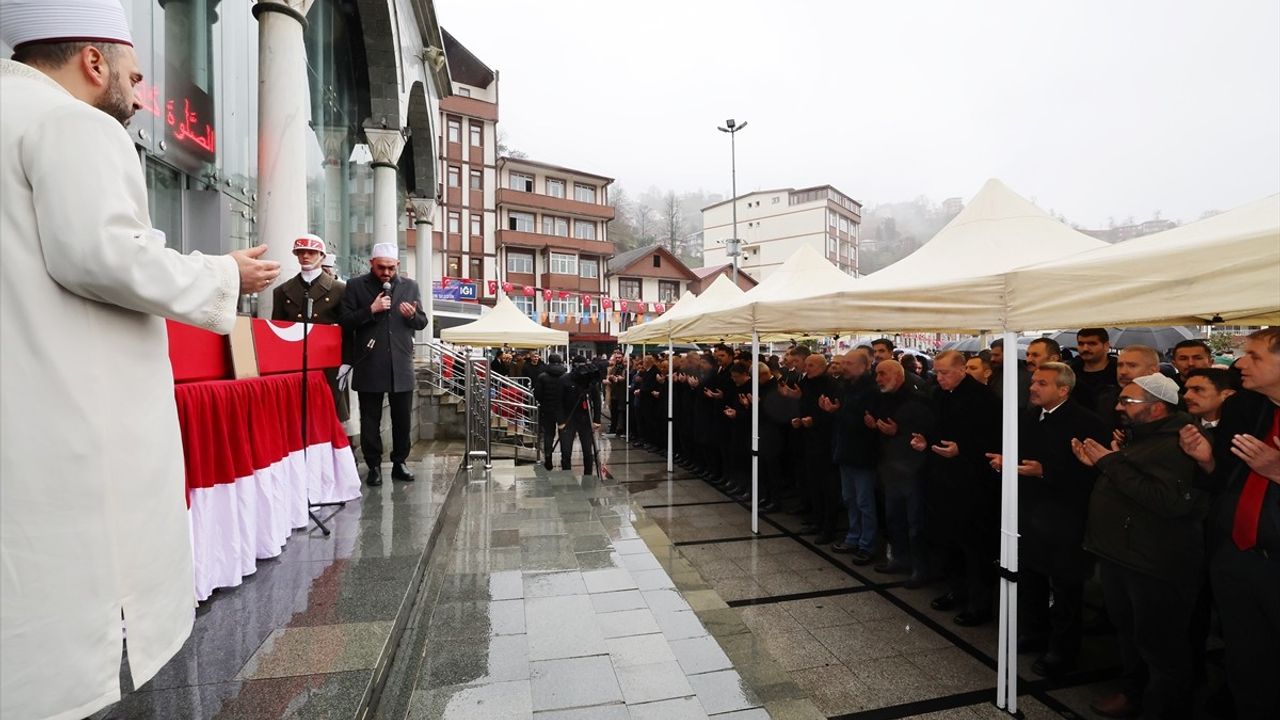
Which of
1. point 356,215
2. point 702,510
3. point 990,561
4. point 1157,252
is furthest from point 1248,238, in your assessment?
point 356,215

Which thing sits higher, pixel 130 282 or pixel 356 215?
pixel 356 215

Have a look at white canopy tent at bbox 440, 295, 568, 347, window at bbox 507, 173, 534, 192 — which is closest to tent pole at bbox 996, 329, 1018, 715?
white canopy tent at bbox 440, 295, 568, 347

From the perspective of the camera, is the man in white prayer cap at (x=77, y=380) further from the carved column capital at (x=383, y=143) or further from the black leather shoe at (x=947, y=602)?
the carved column capital at (x=383, y=143)

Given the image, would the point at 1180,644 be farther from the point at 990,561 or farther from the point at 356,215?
the point at 356,215

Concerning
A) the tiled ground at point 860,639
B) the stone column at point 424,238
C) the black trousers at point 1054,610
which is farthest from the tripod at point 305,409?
the stone column at point 424,238

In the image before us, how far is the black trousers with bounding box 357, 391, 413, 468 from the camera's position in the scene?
593 centimetres

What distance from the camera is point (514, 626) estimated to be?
4109 mm

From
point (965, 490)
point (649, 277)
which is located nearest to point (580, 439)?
point (965, 490)

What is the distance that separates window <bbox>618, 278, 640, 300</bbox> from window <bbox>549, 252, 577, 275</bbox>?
4370 mm

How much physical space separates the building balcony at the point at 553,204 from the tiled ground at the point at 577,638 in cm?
3885

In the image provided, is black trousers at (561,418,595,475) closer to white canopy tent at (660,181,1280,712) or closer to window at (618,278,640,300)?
white canopy tent at (660,181,1280,712)

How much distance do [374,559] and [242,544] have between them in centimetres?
89

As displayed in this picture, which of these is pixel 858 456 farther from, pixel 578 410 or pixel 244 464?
pixel 244 464

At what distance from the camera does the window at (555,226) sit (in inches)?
1750
